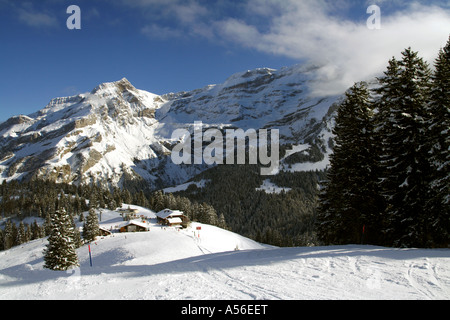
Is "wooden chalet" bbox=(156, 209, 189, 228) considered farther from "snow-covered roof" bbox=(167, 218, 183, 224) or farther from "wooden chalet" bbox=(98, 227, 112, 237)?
"wooden chalet" bbox=(98, 227, 112, 237)

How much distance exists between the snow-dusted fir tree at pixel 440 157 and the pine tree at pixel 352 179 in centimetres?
431

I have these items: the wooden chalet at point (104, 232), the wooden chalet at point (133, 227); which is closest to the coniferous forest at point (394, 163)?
the wooden chalet at point (133, 227)

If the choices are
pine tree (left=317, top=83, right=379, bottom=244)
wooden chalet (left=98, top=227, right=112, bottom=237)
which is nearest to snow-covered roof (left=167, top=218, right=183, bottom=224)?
wooden chalet (left=98, top=227, right=112, bottom=237)

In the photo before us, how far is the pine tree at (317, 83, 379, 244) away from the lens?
21.3 metres

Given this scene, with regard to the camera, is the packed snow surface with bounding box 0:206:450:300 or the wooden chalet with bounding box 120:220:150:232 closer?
the packed snow surface with bounding box 0:206:450:300

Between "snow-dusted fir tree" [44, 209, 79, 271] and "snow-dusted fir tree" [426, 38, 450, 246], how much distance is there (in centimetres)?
3955

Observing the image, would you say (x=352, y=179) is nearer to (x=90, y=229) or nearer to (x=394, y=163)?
(x=394, y=163)

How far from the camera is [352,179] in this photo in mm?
22078

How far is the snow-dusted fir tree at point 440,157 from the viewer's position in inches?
648

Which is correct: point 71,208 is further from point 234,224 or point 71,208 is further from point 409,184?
point 409,184

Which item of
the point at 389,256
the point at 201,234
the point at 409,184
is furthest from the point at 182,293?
the point at 201,234

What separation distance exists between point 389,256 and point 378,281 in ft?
14.5

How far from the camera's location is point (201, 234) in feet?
224

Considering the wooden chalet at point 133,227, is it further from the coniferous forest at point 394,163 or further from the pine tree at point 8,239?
the coniferous forest at point 394,163
